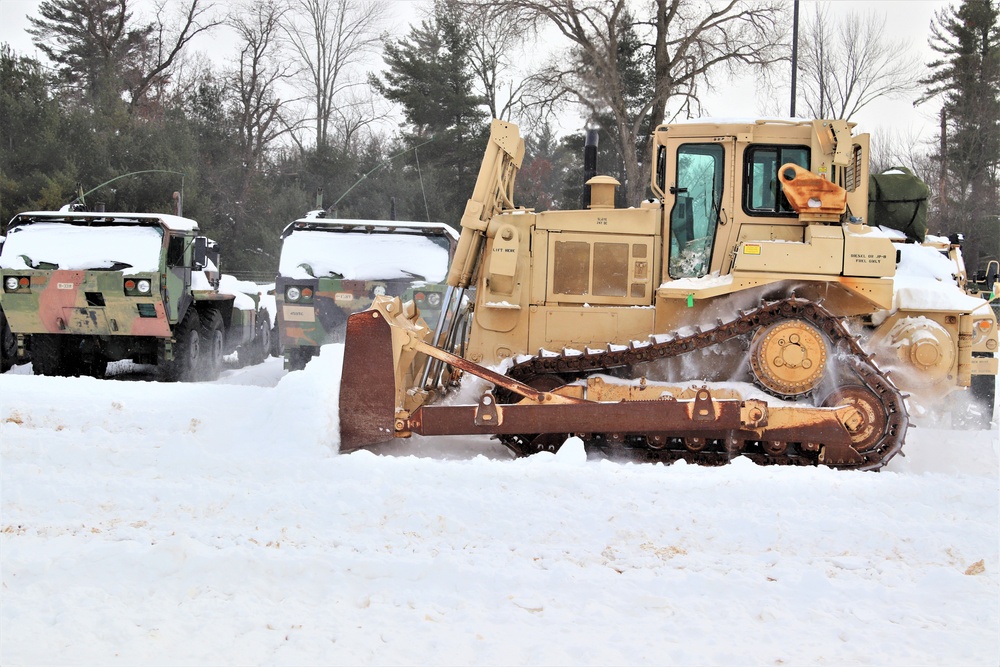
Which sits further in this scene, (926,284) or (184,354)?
(184,354)

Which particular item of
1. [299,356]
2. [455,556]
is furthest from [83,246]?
[455,556]

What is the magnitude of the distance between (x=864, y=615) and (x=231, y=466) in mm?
3913

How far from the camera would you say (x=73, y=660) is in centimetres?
330

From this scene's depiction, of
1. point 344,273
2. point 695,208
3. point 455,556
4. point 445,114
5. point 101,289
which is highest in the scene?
point 445,114

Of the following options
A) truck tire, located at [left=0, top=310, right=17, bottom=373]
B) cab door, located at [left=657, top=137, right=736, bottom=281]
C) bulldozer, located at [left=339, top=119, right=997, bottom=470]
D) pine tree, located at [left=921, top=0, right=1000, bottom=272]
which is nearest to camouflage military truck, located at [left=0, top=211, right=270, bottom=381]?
truck tire, located at [left=0, top=310, right=17, bottom=373]

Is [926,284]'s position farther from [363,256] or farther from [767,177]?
[363,256]

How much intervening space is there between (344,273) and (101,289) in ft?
10.5

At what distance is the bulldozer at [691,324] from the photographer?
262 inches

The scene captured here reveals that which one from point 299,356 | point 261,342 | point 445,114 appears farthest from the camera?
point 445,114

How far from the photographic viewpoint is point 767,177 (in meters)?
7.42

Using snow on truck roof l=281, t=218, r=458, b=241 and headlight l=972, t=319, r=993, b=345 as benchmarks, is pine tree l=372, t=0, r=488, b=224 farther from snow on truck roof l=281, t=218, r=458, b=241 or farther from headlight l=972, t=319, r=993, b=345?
headlight l=972, t=319, r=993, b=345

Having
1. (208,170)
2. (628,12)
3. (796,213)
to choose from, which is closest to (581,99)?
(628,12)

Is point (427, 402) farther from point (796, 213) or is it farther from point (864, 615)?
point (864, 615)

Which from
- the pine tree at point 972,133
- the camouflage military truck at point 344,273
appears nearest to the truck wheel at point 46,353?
the camouflage military truck at point 344,273
